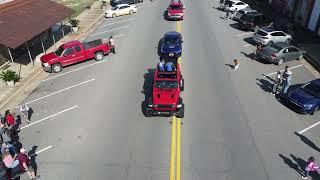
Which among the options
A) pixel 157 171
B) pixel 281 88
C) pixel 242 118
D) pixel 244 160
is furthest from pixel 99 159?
pixel 281 88

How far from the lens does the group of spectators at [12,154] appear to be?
1543 centimetres

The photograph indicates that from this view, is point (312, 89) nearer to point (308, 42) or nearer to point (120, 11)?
point (308, 42)

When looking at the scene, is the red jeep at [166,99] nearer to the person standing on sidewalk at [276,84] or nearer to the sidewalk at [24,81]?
the person standing on sidewalk at [276,84]

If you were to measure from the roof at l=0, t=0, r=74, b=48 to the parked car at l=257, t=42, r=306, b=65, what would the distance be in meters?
18.5

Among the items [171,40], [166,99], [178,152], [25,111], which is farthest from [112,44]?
[178,152]

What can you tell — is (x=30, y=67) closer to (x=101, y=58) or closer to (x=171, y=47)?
(x=101, y=58)

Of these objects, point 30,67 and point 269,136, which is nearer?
point 269,136

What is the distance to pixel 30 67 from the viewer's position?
28.0 metres

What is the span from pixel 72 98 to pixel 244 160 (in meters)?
12.1

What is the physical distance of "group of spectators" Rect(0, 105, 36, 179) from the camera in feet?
50.6

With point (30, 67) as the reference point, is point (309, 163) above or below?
above

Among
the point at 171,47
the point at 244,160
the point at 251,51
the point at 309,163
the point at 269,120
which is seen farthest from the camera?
the point at 251,51

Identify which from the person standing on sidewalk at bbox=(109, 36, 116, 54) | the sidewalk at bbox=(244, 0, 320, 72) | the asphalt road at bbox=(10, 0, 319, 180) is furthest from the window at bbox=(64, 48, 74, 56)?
the sidewalk at bbox=(244, 0, 320, 72)

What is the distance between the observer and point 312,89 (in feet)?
68.9
